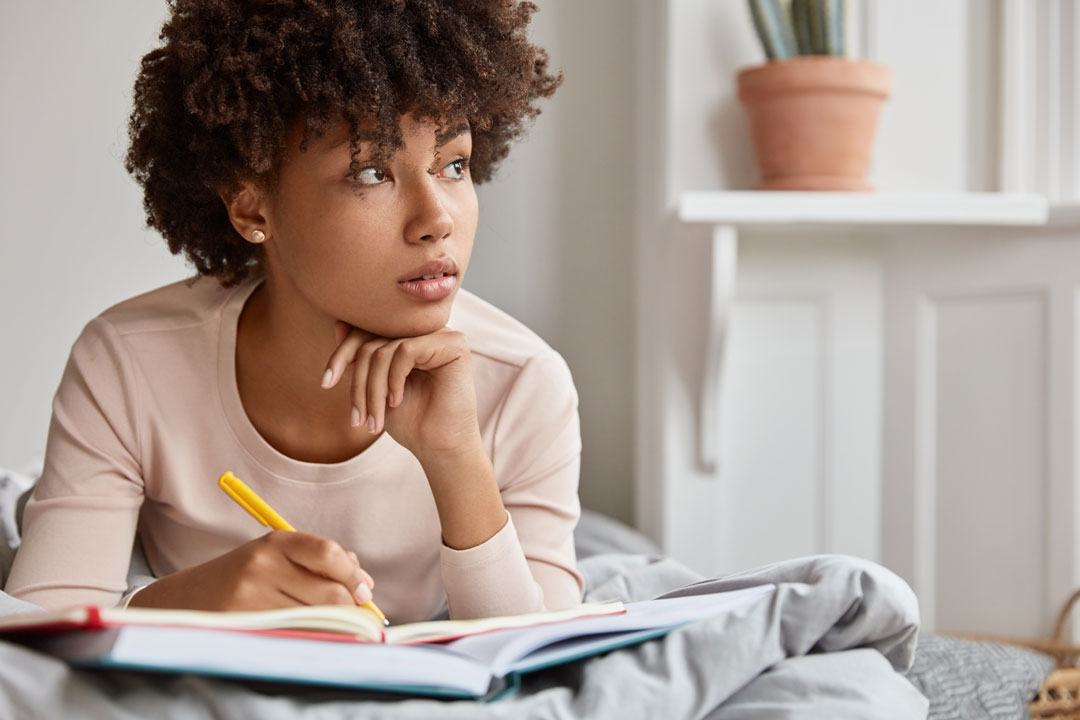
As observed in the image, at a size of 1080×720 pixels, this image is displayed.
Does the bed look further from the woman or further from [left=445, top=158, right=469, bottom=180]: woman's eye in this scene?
[left=445, top=158, right=469, bottom=180]: woman's eye

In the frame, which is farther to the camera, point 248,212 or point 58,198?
point 58,198

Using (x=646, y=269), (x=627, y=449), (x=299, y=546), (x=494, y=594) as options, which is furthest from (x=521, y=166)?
(x=299, y=546)

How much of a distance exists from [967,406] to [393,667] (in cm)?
149

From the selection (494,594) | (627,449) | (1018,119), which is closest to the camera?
(494,594)

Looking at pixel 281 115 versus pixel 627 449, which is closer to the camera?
pixel 281 115

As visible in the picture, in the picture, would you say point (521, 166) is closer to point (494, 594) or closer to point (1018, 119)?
point (1018, 119)

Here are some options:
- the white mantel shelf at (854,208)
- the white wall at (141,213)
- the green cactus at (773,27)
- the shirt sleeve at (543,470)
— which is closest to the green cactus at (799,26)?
the green cactus at (773,27)

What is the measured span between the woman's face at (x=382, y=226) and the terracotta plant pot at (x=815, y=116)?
882 millimetres

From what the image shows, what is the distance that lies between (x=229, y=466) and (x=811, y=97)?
3.55 feet

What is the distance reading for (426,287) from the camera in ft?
2.82

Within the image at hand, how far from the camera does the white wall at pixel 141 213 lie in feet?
6.56

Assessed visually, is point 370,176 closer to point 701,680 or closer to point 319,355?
point 319,355

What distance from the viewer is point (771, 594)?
659 mm

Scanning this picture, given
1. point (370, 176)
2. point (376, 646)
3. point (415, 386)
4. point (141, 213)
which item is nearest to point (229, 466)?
point (415, 386)
